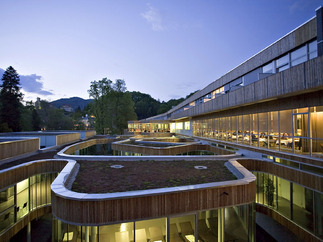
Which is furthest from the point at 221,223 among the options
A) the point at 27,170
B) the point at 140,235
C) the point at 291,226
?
the point at 27,170

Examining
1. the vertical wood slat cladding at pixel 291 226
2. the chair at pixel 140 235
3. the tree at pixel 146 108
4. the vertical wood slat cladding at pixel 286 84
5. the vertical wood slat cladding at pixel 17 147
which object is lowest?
the vertical wood slat cladding at pixel 291 226

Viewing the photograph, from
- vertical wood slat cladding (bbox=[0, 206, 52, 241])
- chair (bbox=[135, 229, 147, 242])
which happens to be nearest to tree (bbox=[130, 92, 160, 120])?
vertical wood slat cladding (bbox=[0, 206, 52, 241])

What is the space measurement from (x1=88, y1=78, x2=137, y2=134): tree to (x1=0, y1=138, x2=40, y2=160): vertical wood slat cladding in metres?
21.9

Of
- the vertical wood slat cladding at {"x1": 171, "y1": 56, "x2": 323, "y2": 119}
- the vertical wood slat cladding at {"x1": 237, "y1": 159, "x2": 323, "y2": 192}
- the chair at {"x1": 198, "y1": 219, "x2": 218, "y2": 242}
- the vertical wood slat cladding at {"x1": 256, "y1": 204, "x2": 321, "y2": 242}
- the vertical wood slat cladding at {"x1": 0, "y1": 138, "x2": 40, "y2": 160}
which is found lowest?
the vertical wood slat cladding at {"x1": 256, "y1": 204, "x2": 321, "y2": 242}

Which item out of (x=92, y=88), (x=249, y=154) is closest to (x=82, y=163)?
(x=249, y=154)

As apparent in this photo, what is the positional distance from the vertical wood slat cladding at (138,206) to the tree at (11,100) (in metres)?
43.6

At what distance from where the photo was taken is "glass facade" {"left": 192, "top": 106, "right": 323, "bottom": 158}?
887 cm

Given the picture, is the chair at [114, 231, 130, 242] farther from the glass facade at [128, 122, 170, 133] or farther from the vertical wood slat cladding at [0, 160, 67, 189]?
the glass facade at [128, 122, 170, 133]

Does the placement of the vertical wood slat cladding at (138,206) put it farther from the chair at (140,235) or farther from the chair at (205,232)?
the chair at (205,232)

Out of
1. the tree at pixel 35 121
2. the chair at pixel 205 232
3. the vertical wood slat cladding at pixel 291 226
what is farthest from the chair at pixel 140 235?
the tree at pixel 35 121

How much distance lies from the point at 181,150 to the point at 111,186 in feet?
34.2

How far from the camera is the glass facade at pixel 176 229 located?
15.3 ft

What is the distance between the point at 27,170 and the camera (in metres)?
9.75

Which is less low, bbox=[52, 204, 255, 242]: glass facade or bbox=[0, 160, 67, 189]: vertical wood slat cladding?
bbox=[0, 160, 67, 189]: vertical wood slat cladding
